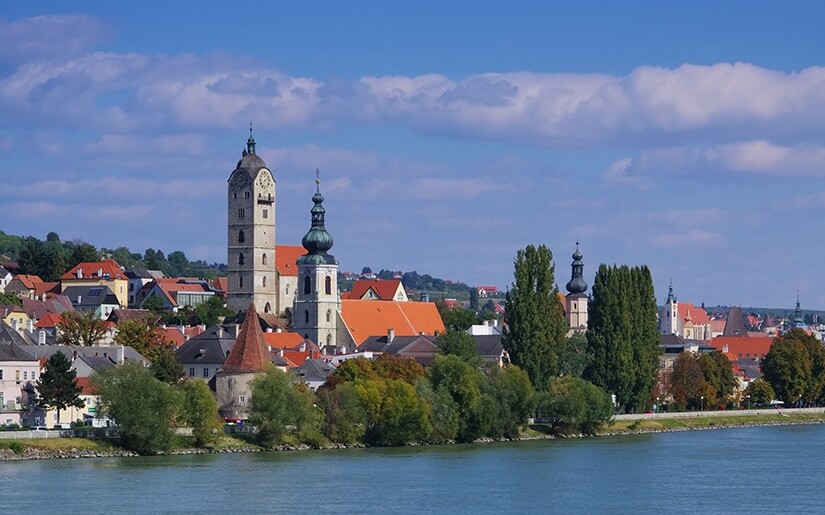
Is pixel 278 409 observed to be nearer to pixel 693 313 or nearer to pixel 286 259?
pixel 286 259

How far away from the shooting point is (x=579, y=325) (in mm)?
114062

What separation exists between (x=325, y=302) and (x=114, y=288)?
3305 centimetres

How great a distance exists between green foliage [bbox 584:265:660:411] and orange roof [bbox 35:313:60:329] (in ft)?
103

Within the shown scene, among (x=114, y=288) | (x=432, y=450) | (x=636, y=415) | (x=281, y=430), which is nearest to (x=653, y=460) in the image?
(x=432, y=450)

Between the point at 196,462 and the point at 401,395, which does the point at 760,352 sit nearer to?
the point at 401,395

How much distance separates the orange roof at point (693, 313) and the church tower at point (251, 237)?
263ft

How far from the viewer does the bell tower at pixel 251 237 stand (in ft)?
373

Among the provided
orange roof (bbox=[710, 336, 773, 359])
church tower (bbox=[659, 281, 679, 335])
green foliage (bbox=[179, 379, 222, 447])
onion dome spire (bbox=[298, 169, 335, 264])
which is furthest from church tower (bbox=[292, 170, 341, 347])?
church tower (bbox=[659, 281, 679, 335])

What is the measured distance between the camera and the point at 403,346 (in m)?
96.8

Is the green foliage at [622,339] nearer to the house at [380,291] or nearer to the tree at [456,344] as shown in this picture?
the tree at [456,344]

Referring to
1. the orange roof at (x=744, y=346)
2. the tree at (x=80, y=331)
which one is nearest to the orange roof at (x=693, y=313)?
the orange roof at (x=744, y=346)

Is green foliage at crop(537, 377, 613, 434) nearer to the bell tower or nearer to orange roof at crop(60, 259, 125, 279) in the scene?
the bell tower

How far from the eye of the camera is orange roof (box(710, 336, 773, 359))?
144750 mm

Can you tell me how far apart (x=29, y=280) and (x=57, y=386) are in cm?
6262
